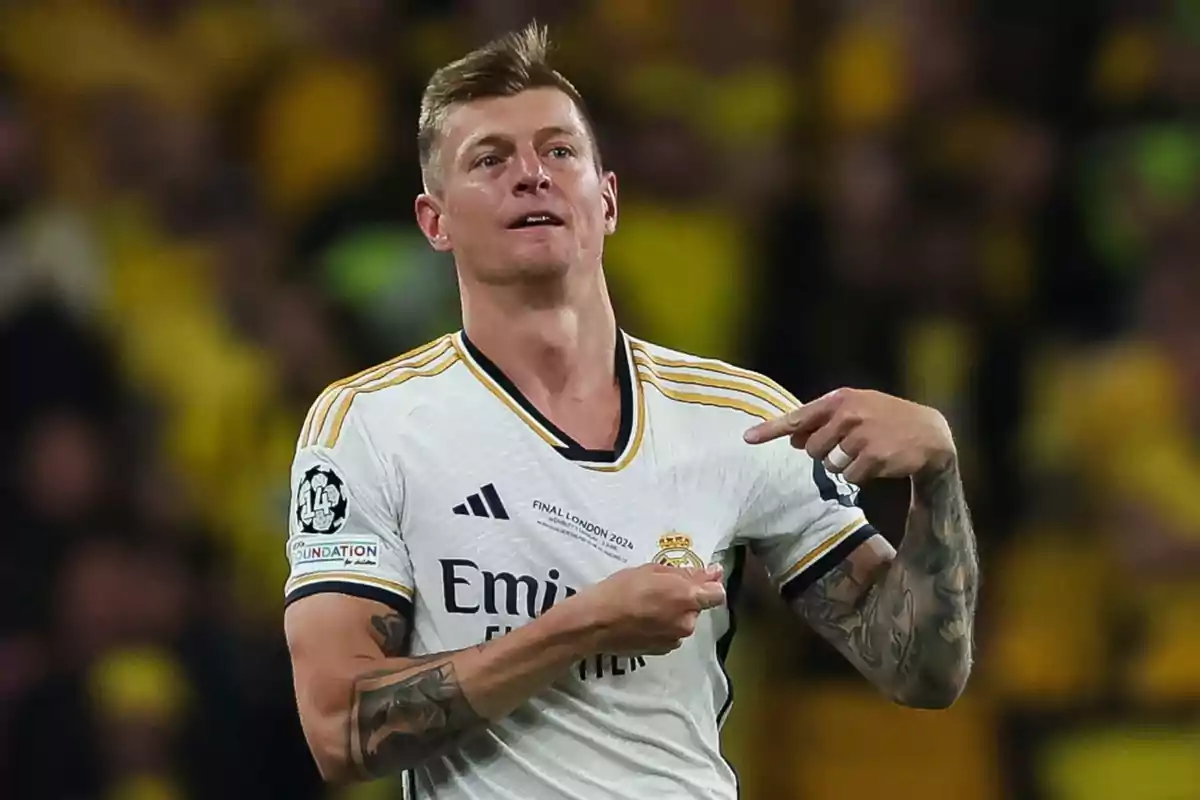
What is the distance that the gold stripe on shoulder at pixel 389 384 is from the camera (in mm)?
3076

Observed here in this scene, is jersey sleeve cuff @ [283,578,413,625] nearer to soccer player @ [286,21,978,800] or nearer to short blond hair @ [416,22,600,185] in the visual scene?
soccer player @ [286,21,978,800]

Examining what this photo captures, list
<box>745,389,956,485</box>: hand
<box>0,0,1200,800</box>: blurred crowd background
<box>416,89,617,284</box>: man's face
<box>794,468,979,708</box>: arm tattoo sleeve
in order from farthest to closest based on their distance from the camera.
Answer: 1. <box>0,0,1200,800</box>: blurred crowd background
2. <box>416,89,617,284</box>: man's face
3. <box>794,468,979,708</box>: arm tattoo sleeve
4. <box>745,389,956,485</box>: hand

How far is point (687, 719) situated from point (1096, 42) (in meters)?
4.05

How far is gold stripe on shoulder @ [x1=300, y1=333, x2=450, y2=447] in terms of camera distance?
310cm

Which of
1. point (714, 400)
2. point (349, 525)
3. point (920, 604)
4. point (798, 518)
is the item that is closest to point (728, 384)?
point (714, 400)

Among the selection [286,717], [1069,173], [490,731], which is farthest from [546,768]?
[1069,173]

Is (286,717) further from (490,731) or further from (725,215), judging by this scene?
(490,731)

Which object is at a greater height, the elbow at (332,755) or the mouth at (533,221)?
the mouth at (533,221)

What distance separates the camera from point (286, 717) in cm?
537

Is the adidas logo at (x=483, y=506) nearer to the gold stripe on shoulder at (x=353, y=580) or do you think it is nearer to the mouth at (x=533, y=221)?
the gold stripe on shoulder at (x=353, y=580)

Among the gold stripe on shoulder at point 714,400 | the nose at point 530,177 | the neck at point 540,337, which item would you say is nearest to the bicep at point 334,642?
the neck at point 540,337

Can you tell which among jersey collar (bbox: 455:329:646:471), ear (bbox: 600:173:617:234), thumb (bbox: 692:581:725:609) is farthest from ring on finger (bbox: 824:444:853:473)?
ear (bbox: 600:173:617:234)

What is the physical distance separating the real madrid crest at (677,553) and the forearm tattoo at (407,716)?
39cm

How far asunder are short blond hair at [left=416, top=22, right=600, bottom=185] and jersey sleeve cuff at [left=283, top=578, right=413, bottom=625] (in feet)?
2.77
